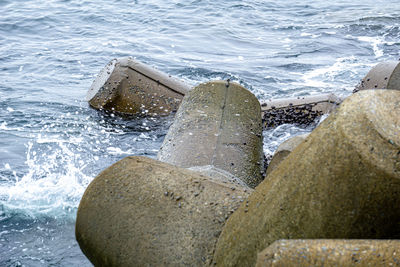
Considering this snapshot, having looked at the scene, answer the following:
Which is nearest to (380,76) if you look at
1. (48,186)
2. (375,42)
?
(48,186)

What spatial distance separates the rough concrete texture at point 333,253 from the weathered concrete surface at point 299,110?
5606 mm

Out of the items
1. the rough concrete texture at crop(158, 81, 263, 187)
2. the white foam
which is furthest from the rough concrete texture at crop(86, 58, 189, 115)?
the white foam

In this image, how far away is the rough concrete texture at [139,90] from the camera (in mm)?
8547

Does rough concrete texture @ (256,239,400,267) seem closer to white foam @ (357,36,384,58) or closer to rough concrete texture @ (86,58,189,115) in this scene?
rough concrete texture @ (86,58,189,115)

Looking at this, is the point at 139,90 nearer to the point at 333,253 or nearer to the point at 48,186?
the point at 48,186

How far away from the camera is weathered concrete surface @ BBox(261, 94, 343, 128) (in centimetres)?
791

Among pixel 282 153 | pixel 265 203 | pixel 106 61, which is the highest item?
pixel 265 203

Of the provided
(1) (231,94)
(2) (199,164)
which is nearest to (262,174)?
(2) (199,164)

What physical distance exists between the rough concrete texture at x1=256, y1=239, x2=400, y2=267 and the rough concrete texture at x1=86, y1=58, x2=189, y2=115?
626cm

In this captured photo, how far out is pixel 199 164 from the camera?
4973mm

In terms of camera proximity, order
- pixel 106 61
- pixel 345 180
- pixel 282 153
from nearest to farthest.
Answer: pixel 345 180, pixel 282 153, pixel 106 61

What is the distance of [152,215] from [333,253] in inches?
51.8

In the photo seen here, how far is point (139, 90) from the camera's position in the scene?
337 inches

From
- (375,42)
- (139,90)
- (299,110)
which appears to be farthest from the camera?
(375,42)
